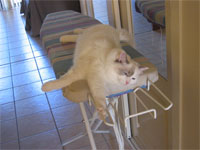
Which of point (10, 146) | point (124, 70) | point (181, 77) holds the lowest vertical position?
point (10, 146)

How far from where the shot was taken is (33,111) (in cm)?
251

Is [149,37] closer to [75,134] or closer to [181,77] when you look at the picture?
[181,77]

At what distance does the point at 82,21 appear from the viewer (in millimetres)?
1871

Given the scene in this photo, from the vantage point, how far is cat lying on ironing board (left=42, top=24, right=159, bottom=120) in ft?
3.30

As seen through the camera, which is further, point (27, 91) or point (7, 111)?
point (27, 91)

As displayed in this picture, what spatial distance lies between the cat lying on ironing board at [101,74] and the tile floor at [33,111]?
1.08m

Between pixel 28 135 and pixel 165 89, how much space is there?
4.46 feet

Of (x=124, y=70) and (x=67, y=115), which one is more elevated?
(x=124, y=70)

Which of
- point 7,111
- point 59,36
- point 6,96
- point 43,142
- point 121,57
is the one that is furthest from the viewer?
point 6,96

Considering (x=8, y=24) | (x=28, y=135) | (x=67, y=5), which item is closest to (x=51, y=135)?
(x=28, y=135)

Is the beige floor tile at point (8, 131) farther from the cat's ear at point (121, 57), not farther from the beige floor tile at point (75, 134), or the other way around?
the cat's ear at point (121, 57)

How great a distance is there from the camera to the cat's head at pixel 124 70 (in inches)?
39.4

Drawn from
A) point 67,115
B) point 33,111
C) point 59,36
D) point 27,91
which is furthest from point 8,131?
point 59,36

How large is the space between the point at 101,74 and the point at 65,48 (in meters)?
0.47
